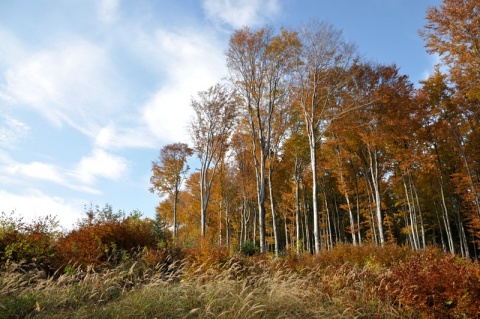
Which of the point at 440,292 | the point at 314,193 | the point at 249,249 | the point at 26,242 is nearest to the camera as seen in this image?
the point at 440,292

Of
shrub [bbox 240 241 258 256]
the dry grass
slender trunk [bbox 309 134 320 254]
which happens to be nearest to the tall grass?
the dry grass

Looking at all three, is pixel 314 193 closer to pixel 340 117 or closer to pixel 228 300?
pixel 340 117

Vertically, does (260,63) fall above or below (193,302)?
above

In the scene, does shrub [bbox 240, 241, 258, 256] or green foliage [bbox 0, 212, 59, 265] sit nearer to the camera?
green foliage [bbox 0, 212, 59, 265]

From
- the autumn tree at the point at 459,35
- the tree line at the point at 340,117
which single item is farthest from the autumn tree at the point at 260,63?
the autumn tree at the point at 459,35

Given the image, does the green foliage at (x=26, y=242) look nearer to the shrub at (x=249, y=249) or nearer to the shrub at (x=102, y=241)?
the shrub at (x=102, y=241)

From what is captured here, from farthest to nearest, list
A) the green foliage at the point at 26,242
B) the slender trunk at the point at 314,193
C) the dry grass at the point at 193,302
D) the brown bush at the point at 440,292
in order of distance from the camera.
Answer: the slender trunk at the point at 314,193 → the green foliage at the point at 26,242 → the brown bush at the point at 440,292 → the dry grass at the point at 193,302

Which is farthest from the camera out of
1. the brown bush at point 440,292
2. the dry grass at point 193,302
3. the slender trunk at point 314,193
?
the slender trunk at point 314,193

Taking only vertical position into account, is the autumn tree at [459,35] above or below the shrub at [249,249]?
above

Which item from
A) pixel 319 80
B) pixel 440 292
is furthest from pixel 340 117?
pixel 440 292

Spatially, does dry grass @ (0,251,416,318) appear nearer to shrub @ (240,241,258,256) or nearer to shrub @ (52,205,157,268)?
shrub @ (52,205,157,268)

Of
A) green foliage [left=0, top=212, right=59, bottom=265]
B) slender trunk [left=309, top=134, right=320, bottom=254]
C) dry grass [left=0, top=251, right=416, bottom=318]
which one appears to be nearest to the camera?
dry grass [left=0, top=251, right=416, bottom=318]

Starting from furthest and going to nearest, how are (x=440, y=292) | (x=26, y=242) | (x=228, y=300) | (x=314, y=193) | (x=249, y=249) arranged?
(x=314, y=193), (x=249, y=249), (x=26, y=242), (x=228, y=300), (x=440, y=292)

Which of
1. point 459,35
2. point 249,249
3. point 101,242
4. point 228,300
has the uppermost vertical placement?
point 459,35
